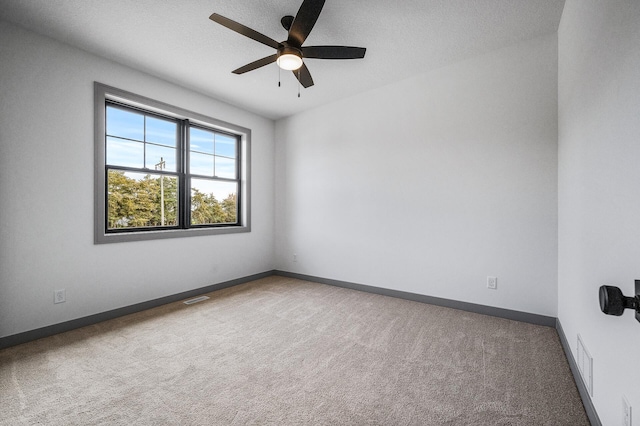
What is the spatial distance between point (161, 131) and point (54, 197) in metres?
1.41

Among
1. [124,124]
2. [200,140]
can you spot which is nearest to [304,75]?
[200,140]

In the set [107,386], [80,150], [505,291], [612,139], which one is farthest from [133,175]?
[505,291]

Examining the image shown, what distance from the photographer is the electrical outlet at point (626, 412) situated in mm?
1062

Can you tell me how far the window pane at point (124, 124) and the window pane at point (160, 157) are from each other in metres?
0.18

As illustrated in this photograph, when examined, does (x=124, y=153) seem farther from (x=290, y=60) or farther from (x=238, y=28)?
(x=290, y=60)

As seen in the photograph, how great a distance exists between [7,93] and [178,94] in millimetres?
1591

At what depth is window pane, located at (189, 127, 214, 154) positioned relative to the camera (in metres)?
3.94

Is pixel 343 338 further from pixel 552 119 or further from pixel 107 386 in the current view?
pixel 552 119

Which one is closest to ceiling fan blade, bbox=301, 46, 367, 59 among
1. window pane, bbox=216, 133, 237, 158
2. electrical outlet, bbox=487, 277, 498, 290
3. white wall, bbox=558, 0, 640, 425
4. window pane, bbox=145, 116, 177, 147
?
white wall, bbox=558, 0, 640, 425

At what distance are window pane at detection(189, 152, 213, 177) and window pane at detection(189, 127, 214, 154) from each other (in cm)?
9

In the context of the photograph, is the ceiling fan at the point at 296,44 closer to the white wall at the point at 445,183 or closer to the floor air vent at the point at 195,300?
the white wall at the point at 445,183

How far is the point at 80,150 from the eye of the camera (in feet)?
9.12

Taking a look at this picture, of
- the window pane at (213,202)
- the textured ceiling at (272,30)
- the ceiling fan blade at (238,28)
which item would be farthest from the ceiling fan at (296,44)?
the window pane at (213,202)

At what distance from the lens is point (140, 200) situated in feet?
11.2
